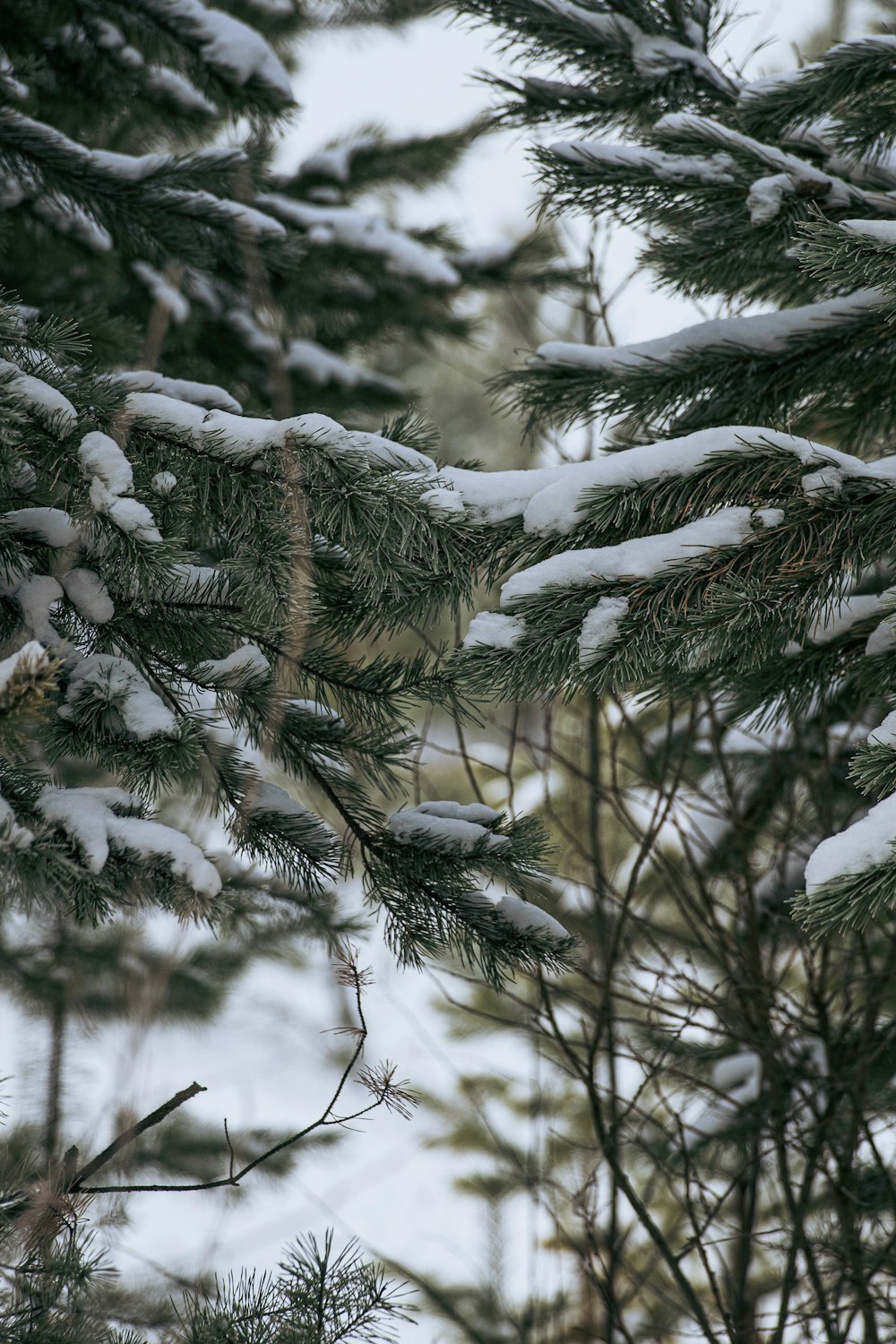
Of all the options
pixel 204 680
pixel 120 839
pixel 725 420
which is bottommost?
pixel 120 839

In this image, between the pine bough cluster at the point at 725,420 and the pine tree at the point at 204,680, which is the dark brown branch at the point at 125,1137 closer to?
the pine tree at the point at 204,680

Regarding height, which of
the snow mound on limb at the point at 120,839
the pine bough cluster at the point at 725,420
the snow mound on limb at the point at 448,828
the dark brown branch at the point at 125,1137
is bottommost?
the dark brown branch at the point at 125,1137

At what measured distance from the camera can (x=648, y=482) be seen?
1.46 metres

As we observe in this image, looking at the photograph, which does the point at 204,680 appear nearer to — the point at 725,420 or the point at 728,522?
the point at 728,522

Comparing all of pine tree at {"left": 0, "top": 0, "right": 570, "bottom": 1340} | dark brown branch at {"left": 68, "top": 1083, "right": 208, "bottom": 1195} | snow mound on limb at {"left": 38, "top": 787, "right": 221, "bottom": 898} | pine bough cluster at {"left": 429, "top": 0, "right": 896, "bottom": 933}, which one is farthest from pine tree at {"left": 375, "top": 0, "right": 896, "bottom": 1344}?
dark brown branch at {"left": 68, "top": 1083, "right": 208, "bottom": 1195}

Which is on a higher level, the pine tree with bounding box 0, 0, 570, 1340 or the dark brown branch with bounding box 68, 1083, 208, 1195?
the pine tree with bounding box 0, 0, 570, 1340

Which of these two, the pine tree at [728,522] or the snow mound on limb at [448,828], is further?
the snow mound on limb at [448,828]

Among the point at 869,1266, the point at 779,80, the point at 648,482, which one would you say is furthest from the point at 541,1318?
the point at 779,80

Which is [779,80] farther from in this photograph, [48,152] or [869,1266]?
[869,1266]

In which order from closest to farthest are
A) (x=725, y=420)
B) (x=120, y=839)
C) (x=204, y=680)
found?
1. (x=120, y=839)
2. (x=204, y=680)
3. (x=725, y=420)

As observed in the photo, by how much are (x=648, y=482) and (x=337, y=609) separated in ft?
1.77

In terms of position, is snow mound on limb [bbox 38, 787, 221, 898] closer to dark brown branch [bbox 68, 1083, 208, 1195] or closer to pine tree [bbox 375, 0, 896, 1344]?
dark brown branch [bbox 68, 1083, 208, 1195]

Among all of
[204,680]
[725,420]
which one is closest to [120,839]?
[204,680]

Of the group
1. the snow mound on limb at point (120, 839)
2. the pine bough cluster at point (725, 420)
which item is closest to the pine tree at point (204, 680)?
the snow mound on limb at point (120, 839)
